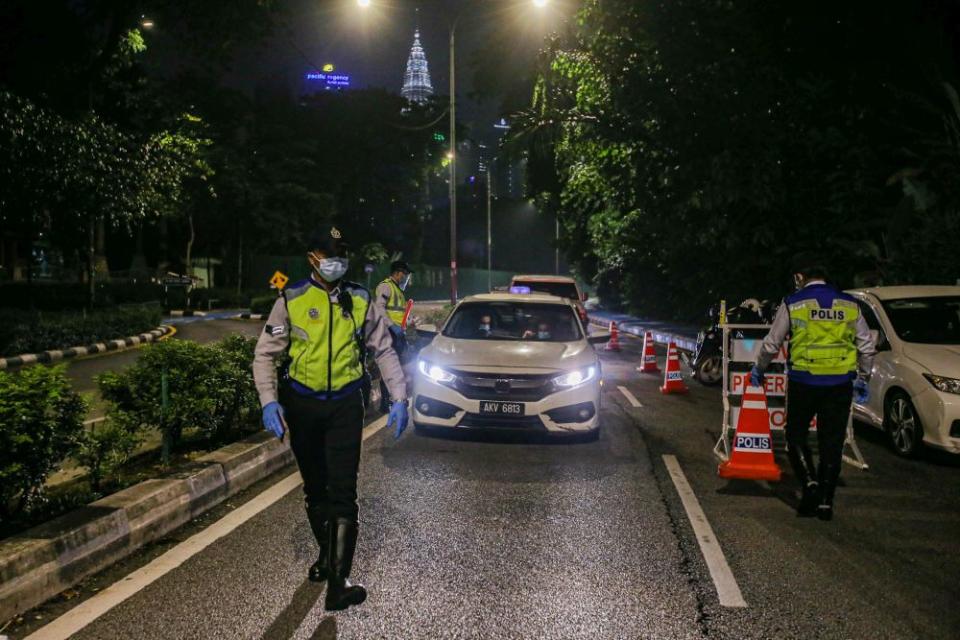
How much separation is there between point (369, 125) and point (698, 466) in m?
47.3

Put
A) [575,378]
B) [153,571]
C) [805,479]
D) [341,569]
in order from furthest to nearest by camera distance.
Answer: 1. [575,378]
2. [805,479]
3. [153,571]
4. [341,569]

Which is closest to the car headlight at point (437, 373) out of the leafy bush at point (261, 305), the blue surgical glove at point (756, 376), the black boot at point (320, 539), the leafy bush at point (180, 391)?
the leafy bush at point (180, 391)

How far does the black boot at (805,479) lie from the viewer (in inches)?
232

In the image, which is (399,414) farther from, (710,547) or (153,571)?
(710,547)

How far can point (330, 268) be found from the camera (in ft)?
13.8

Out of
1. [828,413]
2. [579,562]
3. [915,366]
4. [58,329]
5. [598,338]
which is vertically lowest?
[579,562]

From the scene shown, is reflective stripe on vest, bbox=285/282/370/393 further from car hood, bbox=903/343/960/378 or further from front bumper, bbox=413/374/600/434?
car hood, bbox=903/343/960/378

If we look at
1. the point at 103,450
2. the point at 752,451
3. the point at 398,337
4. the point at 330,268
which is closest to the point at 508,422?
the point at 752,451

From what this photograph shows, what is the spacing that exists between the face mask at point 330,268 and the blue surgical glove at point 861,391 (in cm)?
637

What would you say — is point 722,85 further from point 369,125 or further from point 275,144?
point 369,125

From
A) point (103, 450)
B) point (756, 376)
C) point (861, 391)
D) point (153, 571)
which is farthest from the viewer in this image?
point (861, 391)

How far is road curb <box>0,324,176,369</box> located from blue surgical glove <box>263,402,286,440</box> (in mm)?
13985

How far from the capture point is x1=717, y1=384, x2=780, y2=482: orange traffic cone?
684 cm

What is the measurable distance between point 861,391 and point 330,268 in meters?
6.64
